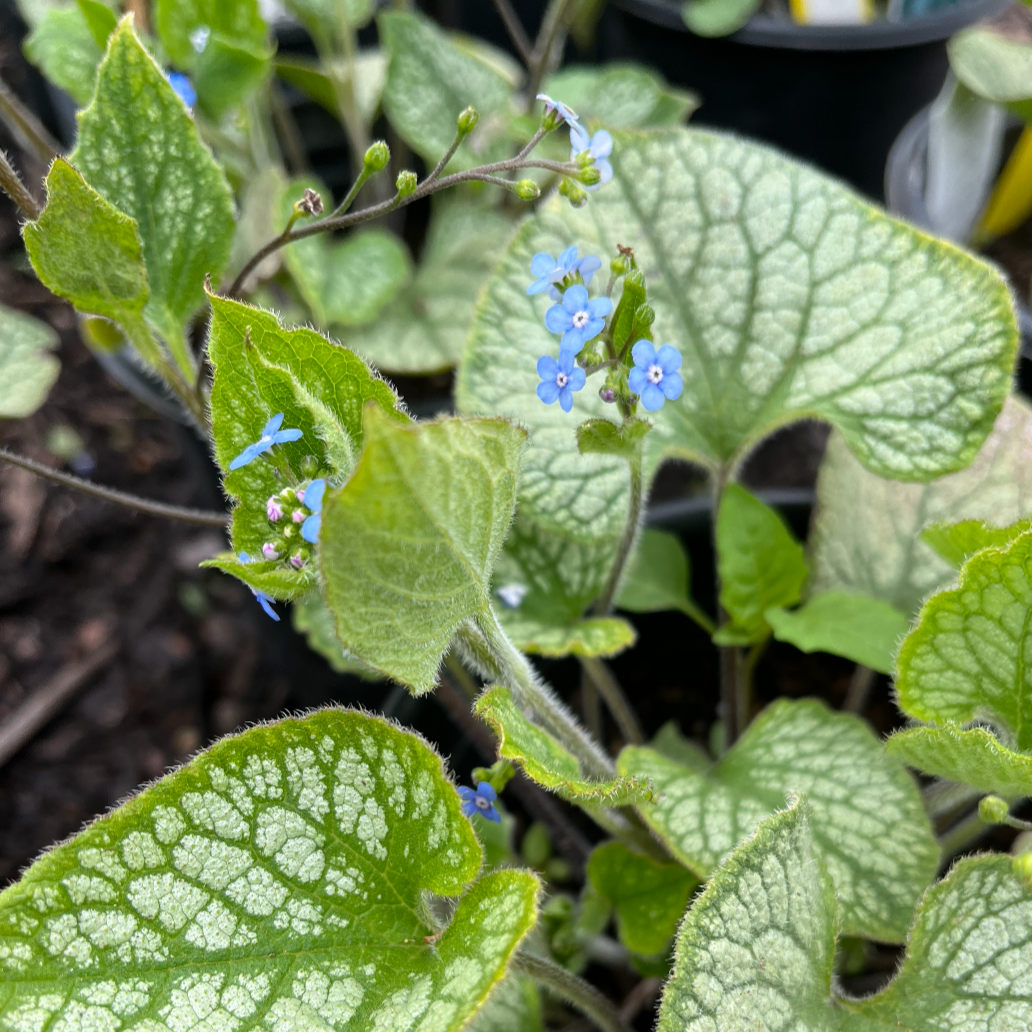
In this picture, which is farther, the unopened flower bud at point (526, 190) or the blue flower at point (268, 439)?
the unopened flower bud at point (526, 190)

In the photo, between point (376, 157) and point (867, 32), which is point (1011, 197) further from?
point (376, 157)

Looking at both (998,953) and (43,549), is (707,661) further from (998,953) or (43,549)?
(43,549)

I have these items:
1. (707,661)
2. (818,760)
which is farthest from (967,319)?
(707,661)

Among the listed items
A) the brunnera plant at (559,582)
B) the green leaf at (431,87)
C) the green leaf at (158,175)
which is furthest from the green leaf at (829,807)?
the green leaf at (431,87)

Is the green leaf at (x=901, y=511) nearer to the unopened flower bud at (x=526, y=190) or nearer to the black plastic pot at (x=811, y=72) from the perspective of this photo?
the unopened flower bud at (x=526, y=190)

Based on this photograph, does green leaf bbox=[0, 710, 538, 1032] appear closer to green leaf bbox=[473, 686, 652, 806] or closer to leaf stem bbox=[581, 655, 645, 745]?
green leaf bbox=[473, 686, 652, 806]

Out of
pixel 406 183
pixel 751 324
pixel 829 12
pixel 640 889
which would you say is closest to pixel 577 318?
pixel 406 183
